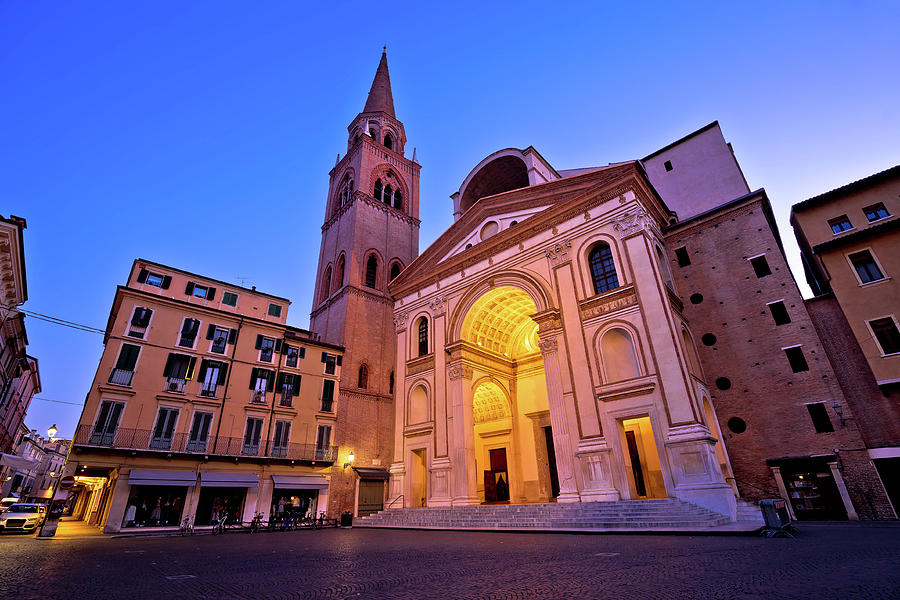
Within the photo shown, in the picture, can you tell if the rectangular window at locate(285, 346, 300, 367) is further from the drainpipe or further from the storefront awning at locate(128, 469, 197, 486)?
the storefront awning at locate(128, 469, 197, 486)

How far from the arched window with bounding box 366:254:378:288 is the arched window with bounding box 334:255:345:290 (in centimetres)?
195

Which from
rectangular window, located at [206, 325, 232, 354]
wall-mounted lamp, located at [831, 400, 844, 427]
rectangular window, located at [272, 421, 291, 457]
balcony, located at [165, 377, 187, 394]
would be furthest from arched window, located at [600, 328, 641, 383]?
balcony, located at [165, 377, 187, 394]

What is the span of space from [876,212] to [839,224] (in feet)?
3.83

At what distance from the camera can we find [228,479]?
2103 centimetres

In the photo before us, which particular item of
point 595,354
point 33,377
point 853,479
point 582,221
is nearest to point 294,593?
point 595,354

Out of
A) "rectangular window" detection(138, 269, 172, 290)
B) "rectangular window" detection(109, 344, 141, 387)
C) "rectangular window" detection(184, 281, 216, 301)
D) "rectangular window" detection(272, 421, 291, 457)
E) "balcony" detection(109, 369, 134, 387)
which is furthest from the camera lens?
"rectangular window" detection(184, 281, 216, 301)

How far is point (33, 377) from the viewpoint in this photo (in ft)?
135

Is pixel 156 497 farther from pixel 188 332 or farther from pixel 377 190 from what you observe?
pixel 377 190

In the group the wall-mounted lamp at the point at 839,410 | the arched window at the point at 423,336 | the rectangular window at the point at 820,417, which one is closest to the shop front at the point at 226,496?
the arched window at the point at 423,336

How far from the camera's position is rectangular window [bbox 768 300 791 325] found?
16.5m

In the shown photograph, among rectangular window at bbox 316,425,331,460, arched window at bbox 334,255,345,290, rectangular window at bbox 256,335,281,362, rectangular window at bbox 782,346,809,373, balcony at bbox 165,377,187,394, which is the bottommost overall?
rectangular window at bbox 316,425,331,460

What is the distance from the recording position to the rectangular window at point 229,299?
2528 centimetres

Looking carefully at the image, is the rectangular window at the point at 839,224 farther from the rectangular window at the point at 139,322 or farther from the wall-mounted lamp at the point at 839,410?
the rectangular window at the point at 139,322

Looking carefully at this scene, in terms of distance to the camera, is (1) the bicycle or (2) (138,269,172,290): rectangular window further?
(2) (138,269,172,290): rectangular window
